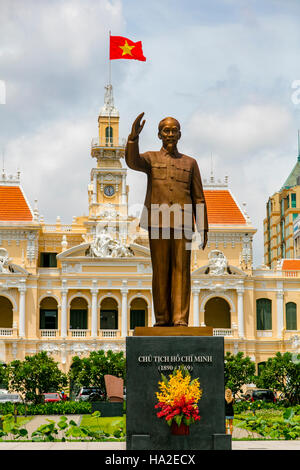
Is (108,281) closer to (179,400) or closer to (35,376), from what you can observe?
(35,376)

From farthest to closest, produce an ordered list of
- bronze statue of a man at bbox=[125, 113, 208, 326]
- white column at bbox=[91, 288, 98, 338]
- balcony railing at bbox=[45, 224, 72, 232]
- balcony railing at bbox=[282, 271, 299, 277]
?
balcony railing at bbox=[282, 271, 299, 277], balcony railing at bbox=[45, 224, 72, 232], white column at bbox=[91, 288, 98, 338], bronze statue of a man at bbox=[125, 113, 208, 326]

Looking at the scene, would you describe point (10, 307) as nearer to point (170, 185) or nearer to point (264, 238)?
point (170, 185)

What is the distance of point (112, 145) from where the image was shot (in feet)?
194

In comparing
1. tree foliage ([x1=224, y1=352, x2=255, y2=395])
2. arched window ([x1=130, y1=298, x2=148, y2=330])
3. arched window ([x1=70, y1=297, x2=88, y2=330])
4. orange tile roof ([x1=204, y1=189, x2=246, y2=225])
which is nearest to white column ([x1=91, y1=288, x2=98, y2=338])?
arched window ([x1=70, y1=297, x2=88, y2=330])

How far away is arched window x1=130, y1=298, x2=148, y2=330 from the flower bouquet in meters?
43.1

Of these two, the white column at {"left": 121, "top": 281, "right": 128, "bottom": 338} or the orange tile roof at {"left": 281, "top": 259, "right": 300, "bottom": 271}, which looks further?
the orange tile roof at {"left": 281, "top": 259, "right": 300, "bottom": 271}

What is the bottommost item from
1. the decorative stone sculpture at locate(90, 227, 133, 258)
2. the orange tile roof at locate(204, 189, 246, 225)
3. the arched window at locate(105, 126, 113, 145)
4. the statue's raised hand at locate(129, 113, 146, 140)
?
the statue's raised hand at locate(129, 113, 146, 140)

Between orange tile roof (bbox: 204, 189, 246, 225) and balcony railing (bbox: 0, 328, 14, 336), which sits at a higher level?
orange tile roof (bbox: 204, 189, 246, 225)

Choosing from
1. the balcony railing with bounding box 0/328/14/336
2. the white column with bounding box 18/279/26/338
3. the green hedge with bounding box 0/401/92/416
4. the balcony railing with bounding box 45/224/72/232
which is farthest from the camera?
the balcony railing with bounding box 45/224/72/232

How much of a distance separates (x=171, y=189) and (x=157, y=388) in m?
3.45

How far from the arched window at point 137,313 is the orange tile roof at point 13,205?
30.8 ft

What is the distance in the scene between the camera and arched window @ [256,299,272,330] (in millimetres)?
57156

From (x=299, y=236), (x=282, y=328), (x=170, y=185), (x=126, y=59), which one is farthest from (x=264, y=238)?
(x=170, y=185)

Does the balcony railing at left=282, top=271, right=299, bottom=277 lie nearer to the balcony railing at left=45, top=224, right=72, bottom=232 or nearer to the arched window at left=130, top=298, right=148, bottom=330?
the arched window at left=130, top=298, right=148, bottom=330
